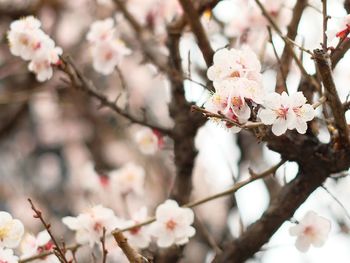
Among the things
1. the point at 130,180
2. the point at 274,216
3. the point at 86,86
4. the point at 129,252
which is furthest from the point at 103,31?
the point at 129,252

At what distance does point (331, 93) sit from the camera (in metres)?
1.34

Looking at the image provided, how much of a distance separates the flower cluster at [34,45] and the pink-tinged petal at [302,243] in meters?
0.91

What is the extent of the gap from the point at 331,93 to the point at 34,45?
932 mm

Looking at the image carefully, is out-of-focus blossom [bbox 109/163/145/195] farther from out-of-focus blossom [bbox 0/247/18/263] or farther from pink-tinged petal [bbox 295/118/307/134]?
pink-tinged petal [bbox 295/118/307/134]

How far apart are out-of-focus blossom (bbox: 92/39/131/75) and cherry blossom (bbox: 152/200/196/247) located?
0.67 metres

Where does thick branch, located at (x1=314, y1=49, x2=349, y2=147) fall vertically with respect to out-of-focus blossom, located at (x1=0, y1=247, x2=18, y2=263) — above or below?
above

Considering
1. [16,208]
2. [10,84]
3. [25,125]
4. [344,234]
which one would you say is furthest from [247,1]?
[25,125]

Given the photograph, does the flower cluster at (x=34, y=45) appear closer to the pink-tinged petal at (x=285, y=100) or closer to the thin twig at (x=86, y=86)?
the thin twig at (x=86, y=86)

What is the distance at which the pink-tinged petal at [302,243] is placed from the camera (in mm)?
1804

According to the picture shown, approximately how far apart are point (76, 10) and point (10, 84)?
31.5 inches

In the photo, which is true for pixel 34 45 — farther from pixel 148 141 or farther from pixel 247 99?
pixel 247 99

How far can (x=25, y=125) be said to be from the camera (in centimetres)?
488

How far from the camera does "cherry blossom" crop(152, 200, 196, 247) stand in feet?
5.69

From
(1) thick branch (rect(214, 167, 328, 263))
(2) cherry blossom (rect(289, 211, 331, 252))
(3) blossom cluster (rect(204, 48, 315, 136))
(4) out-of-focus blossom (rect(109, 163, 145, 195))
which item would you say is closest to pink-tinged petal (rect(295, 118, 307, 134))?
(3) blossom cluster (rect(204, 48, 315, 136))
